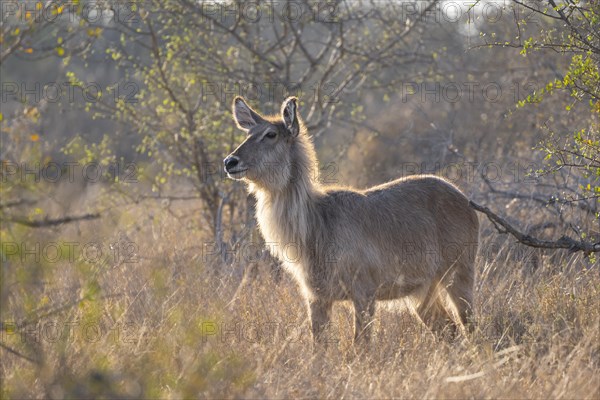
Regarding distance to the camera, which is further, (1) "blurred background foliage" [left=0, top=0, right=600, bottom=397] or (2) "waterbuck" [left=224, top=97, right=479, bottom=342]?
(2) "waterbuck" [left=224, top=97, right=479, bottom=342]

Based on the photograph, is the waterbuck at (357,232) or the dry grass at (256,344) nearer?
the dry grass at (256,344)

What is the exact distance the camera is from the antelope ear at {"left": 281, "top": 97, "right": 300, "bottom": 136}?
20.8 ft

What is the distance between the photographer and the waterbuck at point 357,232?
609cm

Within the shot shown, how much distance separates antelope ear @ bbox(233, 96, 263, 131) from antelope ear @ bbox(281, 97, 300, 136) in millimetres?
383

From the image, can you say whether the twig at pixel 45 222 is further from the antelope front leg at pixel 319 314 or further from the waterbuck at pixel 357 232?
the antelope front leg at pixel 319 314

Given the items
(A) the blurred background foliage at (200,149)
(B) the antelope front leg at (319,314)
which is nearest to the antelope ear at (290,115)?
(A) the blurred background foliage at (200,149)

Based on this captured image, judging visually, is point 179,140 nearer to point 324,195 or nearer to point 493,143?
point 324,195

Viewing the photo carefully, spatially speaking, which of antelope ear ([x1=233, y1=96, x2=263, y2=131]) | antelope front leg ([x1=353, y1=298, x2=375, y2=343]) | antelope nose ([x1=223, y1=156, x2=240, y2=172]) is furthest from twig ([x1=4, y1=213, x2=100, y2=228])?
antelope ear ([x1=233, y1=96, x2=263, y2=131])

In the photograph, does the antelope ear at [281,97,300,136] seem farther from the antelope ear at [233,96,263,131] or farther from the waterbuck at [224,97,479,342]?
the antelope ear at [233,96,263,131]

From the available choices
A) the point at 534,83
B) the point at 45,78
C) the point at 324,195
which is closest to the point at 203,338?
the point at 324,195

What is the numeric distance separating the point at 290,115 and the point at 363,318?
1.71 m

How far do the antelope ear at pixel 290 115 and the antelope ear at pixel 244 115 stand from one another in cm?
38

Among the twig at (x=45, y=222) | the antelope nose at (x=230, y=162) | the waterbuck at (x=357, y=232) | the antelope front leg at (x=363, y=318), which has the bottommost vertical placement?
the antelope front leg at (x=363, y=318)

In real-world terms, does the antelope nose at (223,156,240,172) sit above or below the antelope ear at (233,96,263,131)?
below
